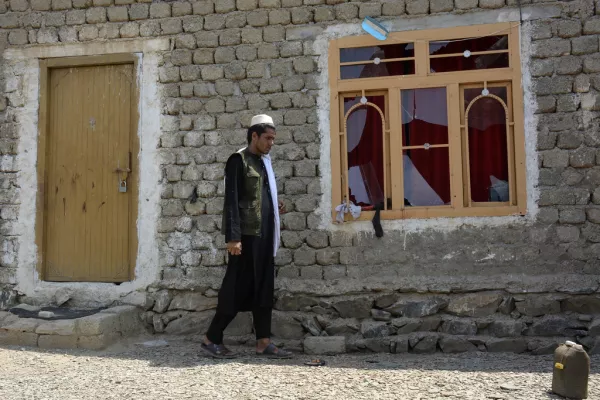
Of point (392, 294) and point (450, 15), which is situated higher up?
point (450, 15)

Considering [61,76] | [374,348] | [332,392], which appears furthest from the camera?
[61,76]

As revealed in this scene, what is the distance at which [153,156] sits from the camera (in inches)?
219

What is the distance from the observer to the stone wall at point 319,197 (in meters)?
4.86

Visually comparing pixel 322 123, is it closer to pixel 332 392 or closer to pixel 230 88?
pixel 230 88

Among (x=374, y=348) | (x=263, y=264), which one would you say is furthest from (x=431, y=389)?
(x=263, y=264)

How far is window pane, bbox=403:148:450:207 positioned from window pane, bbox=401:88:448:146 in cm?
11

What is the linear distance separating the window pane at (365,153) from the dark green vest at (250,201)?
1112 millimetres

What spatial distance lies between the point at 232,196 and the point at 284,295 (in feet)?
3.93

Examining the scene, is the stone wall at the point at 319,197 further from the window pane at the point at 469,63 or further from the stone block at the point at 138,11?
the window pane at the point at 469,63

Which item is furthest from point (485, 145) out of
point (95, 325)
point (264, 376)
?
point (95, 325)

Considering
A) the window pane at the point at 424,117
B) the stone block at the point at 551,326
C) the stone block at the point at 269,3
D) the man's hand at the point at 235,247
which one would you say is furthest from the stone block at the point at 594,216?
the stone block at the point at 269,3

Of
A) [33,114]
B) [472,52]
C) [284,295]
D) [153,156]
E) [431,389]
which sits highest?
[472,52]

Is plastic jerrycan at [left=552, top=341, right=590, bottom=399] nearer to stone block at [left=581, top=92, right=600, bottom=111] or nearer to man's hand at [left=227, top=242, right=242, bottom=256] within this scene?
man's hand at [left=227, top=242, right=242, bottom=256]

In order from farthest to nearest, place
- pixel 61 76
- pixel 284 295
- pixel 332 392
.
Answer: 1. pixel 61 76
2. pixel 284 295
3. pixel 332 392
